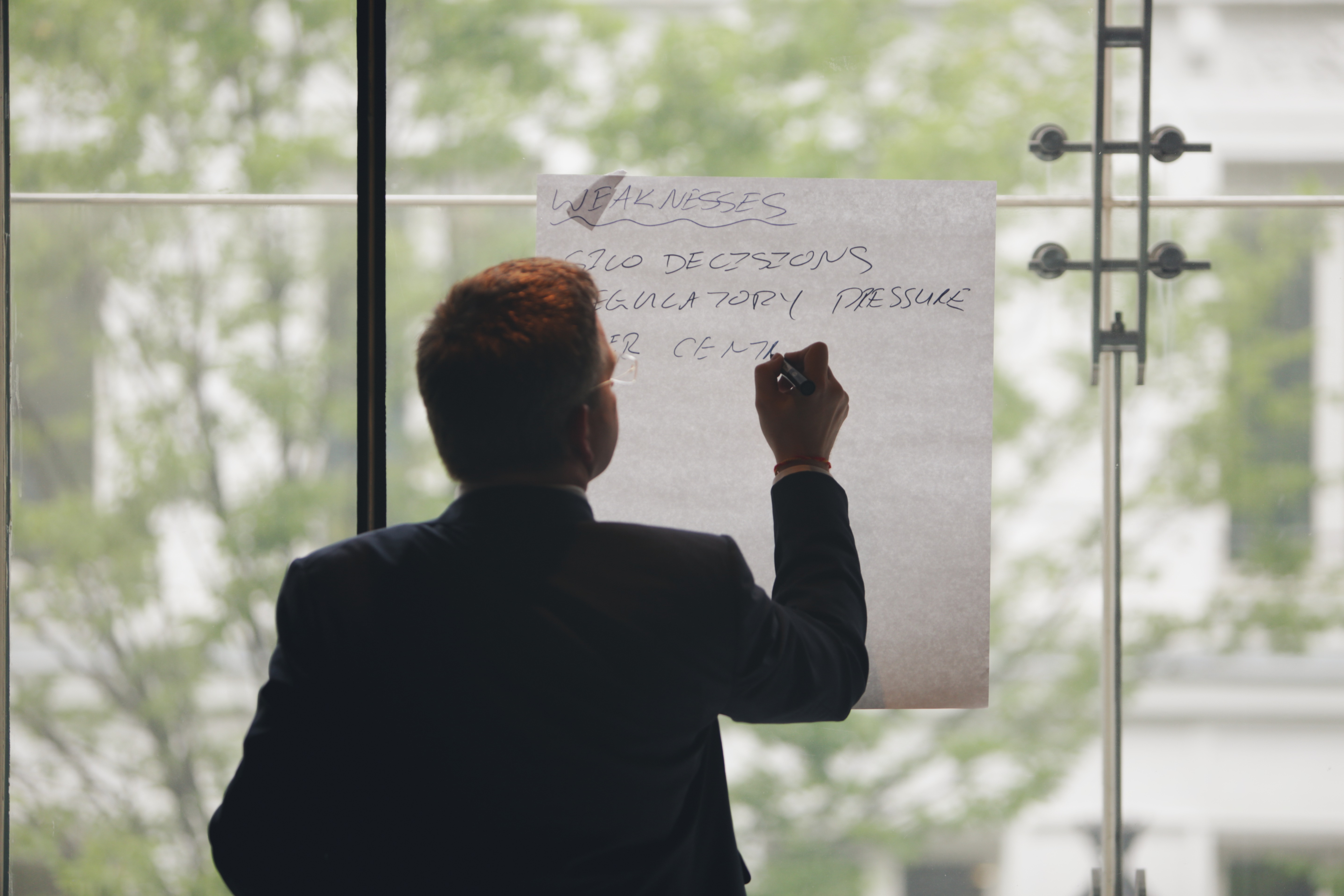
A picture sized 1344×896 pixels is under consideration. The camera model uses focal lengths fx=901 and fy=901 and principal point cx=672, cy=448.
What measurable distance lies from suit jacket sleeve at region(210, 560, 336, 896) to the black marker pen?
1.58ft

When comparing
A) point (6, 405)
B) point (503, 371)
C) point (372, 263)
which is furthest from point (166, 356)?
point (503, 371)

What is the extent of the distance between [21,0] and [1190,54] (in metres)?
4.75

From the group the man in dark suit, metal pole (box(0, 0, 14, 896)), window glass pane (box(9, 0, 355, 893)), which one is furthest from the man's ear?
window glass pane (box(9, 0, 355, 893))

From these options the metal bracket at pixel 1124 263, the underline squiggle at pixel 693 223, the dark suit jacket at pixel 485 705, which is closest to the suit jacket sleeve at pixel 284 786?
the dark suit jacket at pixel 485 705

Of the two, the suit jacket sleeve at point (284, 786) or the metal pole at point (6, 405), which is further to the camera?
the metal pole at point (6, 405)

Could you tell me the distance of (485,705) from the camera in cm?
59

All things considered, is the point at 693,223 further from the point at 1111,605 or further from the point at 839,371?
the point at 1111,605

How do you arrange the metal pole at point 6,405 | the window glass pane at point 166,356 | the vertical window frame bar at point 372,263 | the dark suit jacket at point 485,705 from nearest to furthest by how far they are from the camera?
1. the dark suit jacket at point 485,705
2. the vertical window frame bar at point 372,263
3. the metal pole at point 6,405
4. the window glass pane at point 166,356

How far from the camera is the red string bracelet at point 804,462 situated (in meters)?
0.82

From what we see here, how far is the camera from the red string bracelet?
82 cm

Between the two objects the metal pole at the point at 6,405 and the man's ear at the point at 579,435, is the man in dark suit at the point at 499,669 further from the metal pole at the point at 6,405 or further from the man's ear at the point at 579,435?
the metal pole at the point at 6,405

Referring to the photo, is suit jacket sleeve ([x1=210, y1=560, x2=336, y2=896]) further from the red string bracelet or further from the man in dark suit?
the red string bracelet

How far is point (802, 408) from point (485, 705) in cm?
43

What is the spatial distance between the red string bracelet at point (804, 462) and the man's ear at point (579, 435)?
0.24 metres
